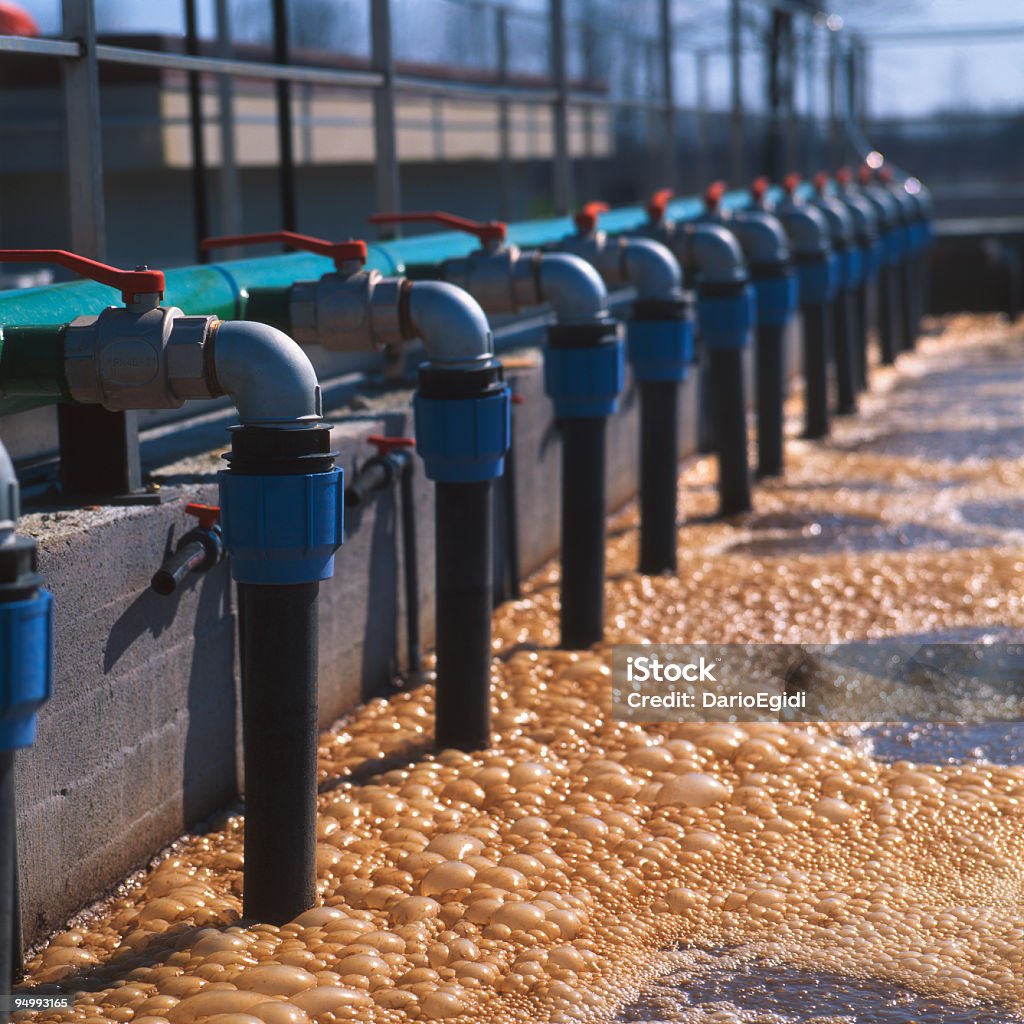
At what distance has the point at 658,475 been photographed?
5895mm

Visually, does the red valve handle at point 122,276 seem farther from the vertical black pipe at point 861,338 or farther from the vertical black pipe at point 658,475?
the vertical black pipe at point 861,338

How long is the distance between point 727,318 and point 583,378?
1.93 metres

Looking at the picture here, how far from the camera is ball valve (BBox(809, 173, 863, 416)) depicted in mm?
9586

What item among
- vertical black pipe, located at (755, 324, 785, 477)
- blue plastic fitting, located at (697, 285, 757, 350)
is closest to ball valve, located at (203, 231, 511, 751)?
blue plastic fitting, located at (697, 285, 757, 350)

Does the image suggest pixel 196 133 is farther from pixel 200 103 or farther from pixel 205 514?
pixel 205 514

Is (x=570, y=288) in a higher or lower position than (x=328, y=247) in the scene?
lower

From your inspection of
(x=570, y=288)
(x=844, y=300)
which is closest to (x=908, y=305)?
(x=844, y=300)

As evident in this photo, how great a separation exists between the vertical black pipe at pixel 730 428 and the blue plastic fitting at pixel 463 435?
2991 millimetres

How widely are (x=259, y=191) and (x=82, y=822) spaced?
12209 millimetres

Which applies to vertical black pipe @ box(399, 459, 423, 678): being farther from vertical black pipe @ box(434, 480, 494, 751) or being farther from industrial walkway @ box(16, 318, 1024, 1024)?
vertical black pipe @ box(434, 480, 494, 751)

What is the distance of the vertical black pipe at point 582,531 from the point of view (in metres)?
4.96

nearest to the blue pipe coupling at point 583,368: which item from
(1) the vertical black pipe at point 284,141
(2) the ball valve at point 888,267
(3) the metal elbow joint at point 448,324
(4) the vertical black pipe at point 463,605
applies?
(4) the vertical black pipe at point 463,605

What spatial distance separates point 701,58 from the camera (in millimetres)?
12180

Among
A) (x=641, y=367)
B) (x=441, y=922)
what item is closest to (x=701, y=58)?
(x=641, y=367)
